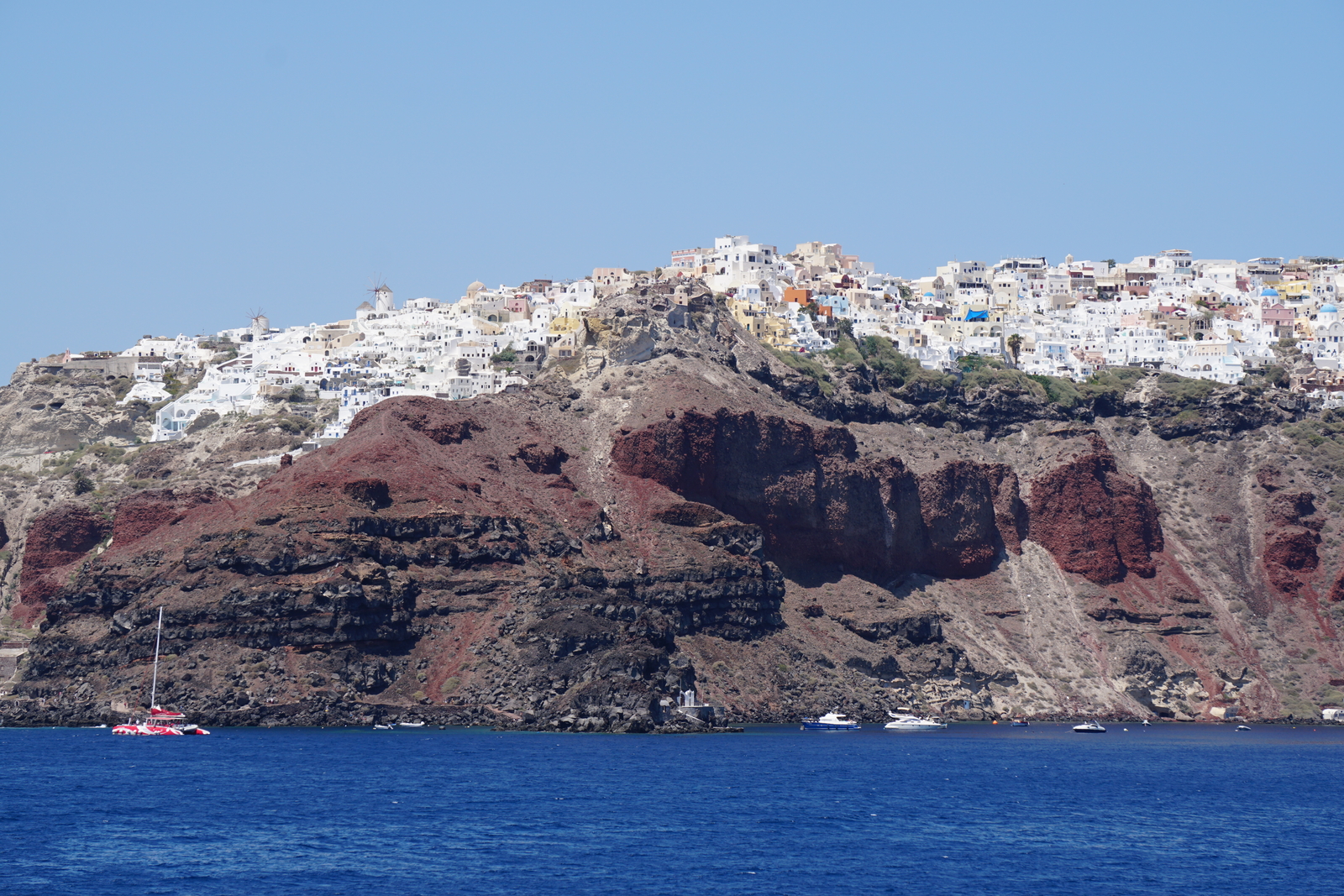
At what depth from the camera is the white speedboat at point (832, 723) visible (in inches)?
5650

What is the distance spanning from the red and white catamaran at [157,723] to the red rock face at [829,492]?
45335mm

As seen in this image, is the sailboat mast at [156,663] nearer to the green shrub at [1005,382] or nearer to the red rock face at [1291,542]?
the green shrub at [1005,382]

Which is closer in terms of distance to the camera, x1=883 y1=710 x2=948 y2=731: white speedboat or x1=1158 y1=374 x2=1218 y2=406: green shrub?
x1=883 y1=710 x2=948 y2=731: white speedboat

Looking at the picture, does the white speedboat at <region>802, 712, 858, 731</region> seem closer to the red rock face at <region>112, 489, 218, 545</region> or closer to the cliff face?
the cliff face

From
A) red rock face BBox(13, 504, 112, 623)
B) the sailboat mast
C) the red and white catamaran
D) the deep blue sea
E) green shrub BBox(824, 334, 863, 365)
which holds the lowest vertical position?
the deep blue sea

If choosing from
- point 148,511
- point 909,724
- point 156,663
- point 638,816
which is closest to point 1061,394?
point 909,724

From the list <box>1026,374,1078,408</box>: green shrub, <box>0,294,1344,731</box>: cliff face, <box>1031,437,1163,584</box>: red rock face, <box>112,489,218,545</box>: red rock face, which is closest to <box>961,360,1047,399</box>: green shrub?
<box>1026,374,1078,408</box>: green shrub

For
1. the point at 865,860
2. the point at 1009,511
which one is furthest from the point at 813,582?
the point at 865,860

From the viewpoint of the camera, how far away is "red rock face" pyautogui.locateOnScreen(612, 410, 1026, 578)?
520ft

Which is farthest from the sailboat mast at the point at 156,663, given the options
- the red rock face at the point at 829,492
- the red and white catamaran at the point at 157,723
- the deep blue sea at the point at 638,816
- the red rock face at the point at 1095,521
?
the red rock face at the point at 1095,521

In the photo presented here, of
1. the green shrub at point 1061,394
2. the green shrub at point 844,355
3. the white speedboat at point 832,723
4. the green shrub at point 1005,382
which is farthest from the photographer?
the green shrub at point 1061,394

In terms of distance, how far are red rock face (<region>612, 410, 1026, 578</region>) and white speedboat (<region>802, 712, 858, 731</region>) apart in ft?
67.2

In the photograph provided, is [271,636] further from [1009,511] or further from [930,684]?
[1009,511]

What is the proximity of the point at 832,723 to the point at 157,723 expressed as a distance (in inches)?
2006
